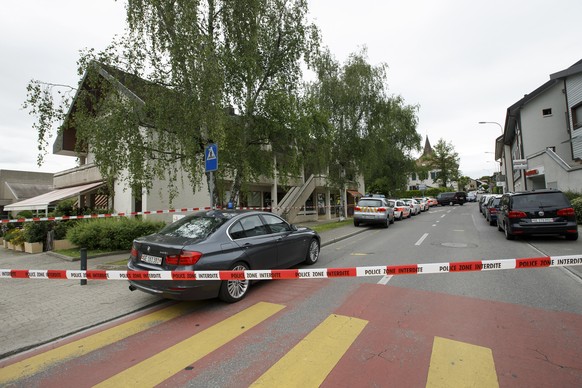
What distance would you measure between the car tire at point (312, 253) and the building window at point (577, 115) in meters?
24.2

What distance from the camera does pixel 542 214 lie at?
9766 millimetres

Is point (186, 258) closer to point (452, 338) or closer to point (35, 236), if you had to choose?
point (452, 338)

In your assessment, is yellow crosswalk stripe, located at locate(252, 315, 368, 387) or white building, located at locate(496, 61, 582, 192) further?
white building, located at locate(496, 61, 582, 192)

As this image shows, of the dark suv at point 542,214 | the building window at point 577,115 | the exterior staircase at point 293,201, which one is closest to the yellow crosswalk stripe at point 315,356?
the dark suv at point 542,214

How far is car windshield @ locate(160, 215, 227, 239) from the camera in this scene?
17.1 feet

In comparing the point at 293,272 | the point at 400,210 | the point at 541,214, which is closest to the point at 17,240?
the point at 293,272

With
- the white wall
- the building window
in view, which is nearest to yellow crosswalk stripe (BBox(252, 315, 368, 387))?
the building window

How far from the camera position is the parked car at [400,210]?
76.1ft

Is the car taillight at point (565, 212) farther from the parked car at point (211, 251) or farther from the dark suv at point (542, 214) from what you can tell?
the parked car at point (211, 251)

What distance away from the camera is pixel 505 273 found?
650cm

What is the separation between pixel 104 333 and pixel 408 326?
4104 millimetres

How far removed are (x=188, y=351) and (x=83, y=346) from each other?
144cm

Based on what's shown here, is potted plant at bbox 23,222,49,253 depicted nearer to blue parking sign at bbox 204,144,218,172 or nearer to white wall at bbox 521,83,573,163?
blue parking sign at bbox 204,144,218,172

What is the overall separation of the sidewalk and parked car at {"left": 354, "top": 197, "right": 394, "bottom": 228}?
13876 mm
